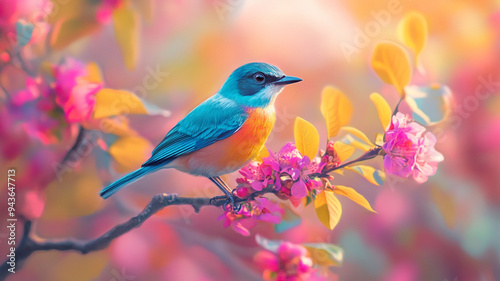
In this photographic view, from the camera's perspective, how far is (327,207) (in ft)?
2.44

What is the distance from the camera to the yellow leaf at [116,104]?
0.78 meters

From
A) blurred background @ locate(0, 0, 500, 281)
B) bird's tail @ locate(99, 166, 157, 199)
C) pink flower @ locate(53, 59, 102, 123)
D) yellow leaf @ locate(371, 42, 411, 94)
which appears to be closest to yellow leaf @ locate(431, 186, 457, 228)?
blurred background @ locate(0, 0, 500, 281)

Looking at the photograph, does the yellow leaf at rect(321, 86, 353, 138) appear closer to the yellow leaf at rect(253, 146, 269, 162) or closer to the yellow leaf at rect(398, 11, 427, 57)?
the yellow leaf at rect(253, 146, 269, 162)

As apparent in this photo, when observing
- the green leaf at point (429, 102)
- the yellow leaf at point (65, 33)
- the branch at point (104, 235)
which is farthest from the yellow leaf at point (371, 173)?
the yellow leaf at point (65, 33)

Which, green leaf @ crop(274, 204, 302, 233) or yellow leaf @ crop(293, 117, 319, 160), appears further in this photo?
green leaf @ crop(274, 204, 302, 233)

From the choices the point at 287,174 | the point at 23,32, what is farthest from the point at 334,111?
the point at 23,32

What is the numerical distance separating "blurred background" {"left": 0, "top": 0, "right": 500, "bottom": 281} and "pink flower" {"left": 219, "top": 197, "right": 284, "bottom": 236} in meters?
0.06

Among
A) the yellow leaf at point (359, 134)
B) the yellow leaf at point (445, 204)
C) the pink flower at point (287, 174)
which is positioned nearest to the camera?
the pink flower at point (287, 174)

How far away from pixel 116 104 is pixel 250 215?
346 mm

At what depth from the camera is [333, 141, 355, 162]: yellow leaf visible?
67 centimetres

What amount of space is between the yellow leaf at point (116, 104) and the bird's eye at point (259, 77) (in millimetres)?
235

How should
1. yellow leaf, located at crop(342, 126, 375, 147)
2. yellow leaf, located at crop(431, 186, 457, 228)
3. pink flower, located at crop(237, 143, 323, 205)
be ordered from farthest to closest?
yellow leaf, located at crop(431, 186, 457, 228), yellow leaf, located at crop(342, 126, 375, 147), pink flower, located at crop(237, 143, 323, 205)

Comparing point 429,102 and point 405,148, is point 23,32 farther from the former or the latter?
point 429,102

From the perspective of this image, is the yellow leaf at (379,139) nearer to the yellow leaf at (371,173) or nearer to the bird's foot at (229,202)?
the yellow leaf at (371,173)
